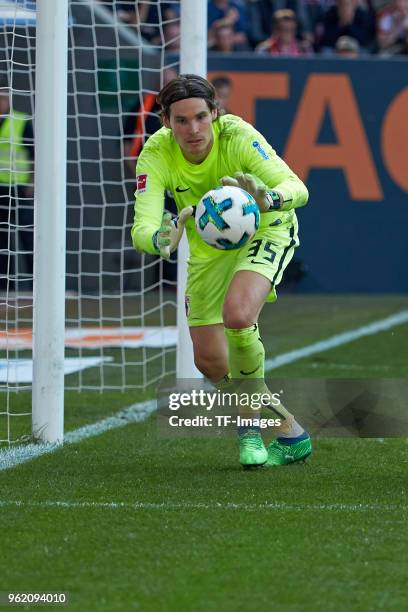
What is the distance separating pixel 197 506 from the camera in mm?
5129

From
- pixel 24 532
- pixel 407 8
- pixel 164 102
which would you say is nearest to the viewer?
pixel 24 532

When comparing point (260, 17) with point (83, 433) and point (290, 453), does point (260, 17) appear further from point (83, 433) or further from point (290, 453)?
point (290, 453)

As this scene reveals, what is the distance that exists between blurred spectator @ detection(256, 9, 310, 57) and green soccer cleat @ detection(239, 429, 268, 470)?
11231 mm

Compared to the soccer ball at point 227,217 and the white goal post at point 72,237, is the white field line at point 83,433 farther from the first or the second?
the soccer ball at point 227,217

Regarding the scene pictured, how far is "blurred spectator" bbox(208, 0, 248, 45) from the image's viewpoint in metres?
17.3

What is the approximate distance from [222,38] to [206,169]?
35.6 feet

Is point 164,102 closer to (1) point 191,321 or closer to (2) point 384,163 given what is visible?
(1) point 191,321

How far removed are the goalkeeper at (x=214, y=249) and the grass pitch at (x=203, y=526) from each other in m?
0.44

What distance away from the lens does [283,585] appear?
398 cm

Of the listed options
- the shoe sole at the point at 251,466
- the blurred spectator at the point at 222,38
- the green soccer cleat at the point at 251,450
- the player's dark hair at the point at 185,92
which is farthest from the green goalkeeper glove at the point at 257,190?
the blurred spectator at the point at 222,38

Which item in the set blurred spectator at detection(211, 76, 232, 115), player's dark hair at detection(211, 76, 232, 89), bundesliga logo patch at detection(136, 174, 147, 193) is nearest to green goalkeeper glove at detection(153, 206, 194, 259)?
bundesliga logo patch at detection(136, 174, 147, 193)

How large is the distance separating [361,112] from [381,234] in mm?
1582

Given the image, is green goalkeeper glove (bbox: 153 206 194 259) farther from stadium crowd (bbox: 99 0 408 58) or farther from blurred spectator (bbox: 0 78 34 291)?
stadium crowd (bbox: 99 0 408 58)

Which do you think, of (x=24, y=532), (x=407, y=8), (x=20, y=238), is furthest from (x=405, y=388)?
(x=407, y=8)
